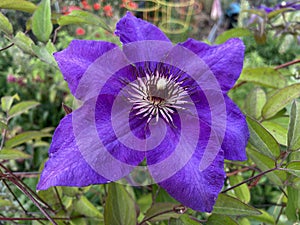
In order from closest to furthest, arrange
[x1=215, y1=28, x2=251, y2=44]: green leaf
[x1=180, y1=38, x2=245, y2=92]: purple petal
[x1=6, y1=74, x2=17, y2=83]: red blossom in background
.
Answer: [x1=180, y1=38, x2=245, y2=92]: purple petal, [x1=215, y1=28, x2=251, y2=44]: green leaf, [x1=6, y1=74, x2=17, y2=83]: red blossom in background

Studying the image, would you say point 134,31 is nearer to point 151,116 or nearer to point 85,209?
point 151,116

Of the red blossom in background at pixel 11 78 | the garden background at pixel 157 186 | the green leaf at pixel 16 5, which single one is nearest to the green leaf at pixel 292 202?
the garden background at pixel 157 186

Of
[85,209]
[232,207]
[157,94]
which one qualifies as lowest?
[85,209]

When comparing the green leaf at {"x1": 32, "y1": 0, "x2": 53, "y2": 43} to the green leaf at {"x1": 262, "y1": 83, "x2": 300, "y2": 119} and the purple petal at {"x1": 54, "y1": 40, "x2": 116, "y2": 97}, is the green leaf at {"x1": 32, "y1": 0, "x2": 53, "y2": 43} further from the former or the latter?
the green leaf at {"x1": 262, "y1": 83, "x2": 300, "y2": 119}

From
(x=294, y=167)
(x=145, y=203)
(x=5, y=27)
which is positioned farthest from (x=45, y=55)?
(x=145, y=203)

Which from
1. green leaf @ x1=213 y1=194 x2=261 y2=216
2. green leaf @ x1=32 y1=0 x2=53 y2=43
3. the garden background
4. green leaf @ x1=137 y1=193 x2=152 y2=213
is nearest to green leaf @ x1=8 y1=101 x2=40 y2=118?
the garden background

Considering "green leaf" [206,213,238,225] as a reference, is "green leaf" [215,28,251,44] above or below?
above
